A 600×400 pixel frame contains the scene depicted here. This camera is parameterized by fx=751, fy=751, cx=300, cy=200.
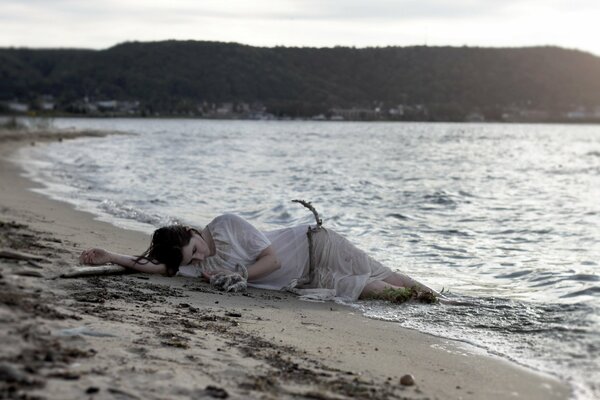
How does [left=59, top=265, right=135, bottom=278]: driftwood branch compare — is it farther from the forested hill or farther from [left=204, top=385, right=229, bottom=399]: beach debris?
the forested hill

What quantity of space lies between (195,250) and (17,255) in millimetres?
1466

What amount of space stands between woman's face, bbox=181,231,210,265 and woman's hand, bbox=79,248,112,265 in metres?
0.63

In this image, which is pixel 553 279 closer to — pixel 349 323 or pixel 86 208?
pixel 349 323

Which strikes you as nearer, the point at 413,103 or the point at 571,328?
the point at 571,328

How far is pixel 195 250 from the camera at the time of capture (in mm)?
6465

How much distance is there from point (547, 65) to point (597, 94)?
21205 mm

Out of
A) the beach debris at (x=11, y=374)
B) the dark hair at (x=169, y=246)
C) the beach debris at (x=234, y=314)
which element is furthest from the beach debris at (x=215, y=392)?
the dark hair at (x=169, y=246)

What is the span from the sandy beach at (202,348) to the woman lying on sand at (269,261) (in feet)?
0.55

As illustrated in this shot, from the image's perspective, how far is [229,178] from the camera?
2219cm

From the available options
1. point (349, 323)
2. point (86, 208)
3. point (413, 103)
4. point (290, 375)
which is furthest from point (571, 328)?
point (413, 103)

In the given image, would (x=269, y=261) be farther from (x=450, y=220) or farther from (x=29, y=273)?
(x=450, y=220)

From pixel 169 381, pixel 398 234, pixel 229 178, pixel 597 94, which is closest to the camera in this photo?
pixel 169 381

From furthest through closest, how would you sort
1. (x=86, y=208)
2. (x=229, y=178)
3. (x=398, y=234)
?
1. (x=229, y=178)
2. (x=86, y=208)
3. (x=398, y=234)

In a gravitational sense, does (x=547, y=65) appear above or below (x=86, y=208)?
above
